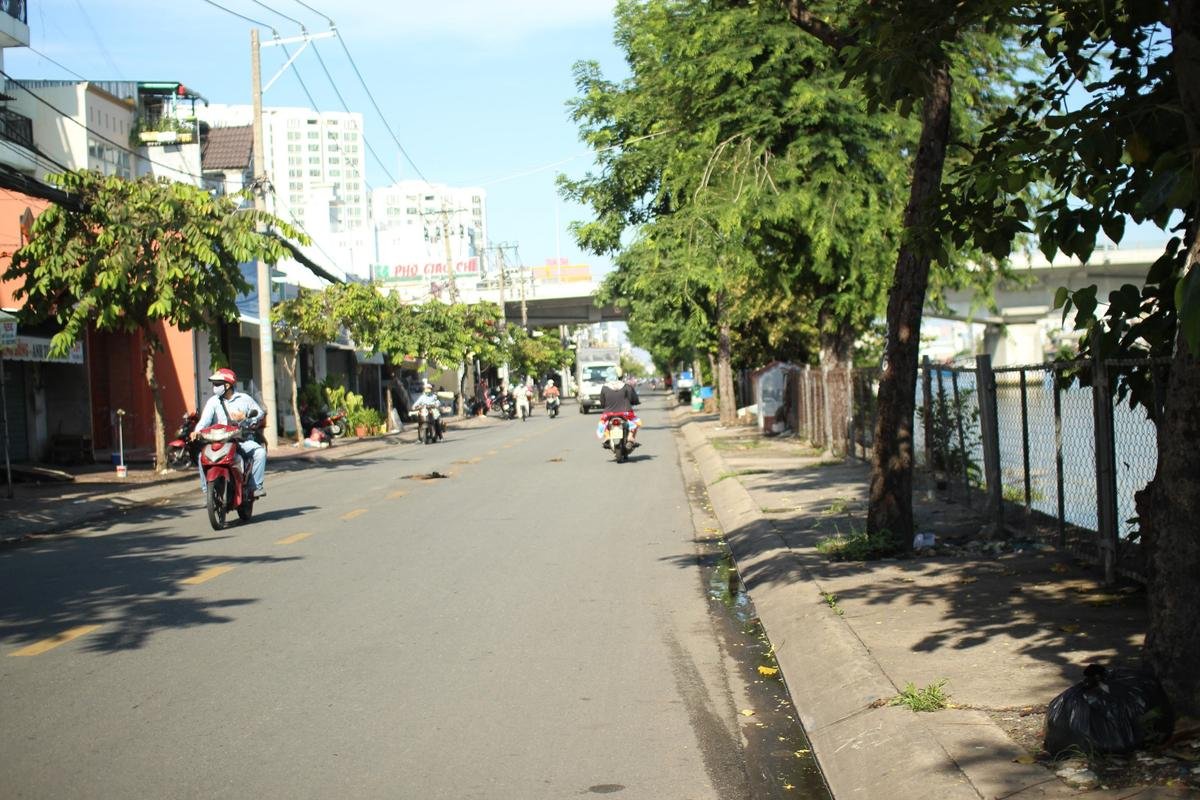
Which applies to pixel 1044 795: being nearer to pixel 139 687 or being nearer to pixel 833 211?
pixel 139 687

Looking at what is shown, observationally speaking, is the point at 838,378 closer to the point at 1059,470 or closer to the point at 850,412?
the point at 850,412

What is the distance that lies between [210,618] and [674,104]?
1328 centimetres

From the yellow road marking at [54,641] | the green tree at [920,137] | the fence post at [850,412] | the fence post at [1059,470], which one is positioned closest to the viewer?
the green tree at [920,137]

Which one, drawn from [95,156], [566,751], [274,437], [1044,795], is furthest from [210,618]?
[95,156]

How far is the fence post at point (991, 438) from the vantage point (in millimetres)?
11508

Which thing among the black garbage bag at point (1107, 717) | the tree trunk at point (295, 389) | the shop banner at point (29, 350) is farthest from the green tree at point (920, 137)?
the tree trunk at point (295, 389)

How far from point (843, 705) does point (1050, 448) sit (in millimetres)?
5384

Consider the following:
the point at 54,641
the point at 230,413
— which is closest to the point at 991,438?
the point at 54,641

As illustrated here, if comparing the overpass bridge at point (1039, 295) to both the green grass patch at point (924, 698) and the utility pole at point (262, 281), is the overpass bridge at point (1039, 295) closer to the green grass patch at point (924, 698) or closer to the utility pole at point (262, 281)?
the utility pole at point (262, 281)

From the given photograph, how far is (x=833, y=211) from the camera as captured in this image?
1891cm

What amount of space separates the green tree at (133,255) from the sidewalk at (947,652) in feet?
48.3

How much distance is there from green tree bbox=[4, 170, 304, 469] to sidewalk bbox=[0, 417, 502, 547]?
2525mm

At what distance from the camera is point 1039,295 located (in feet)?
195

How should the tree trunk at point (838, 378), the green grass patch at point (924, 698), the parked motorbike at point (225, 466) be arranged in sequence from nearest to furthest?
the green grass patch at point (924, 698)
the parked motorbike at point (225, 466)
the tree trunk at point (838, 378)
